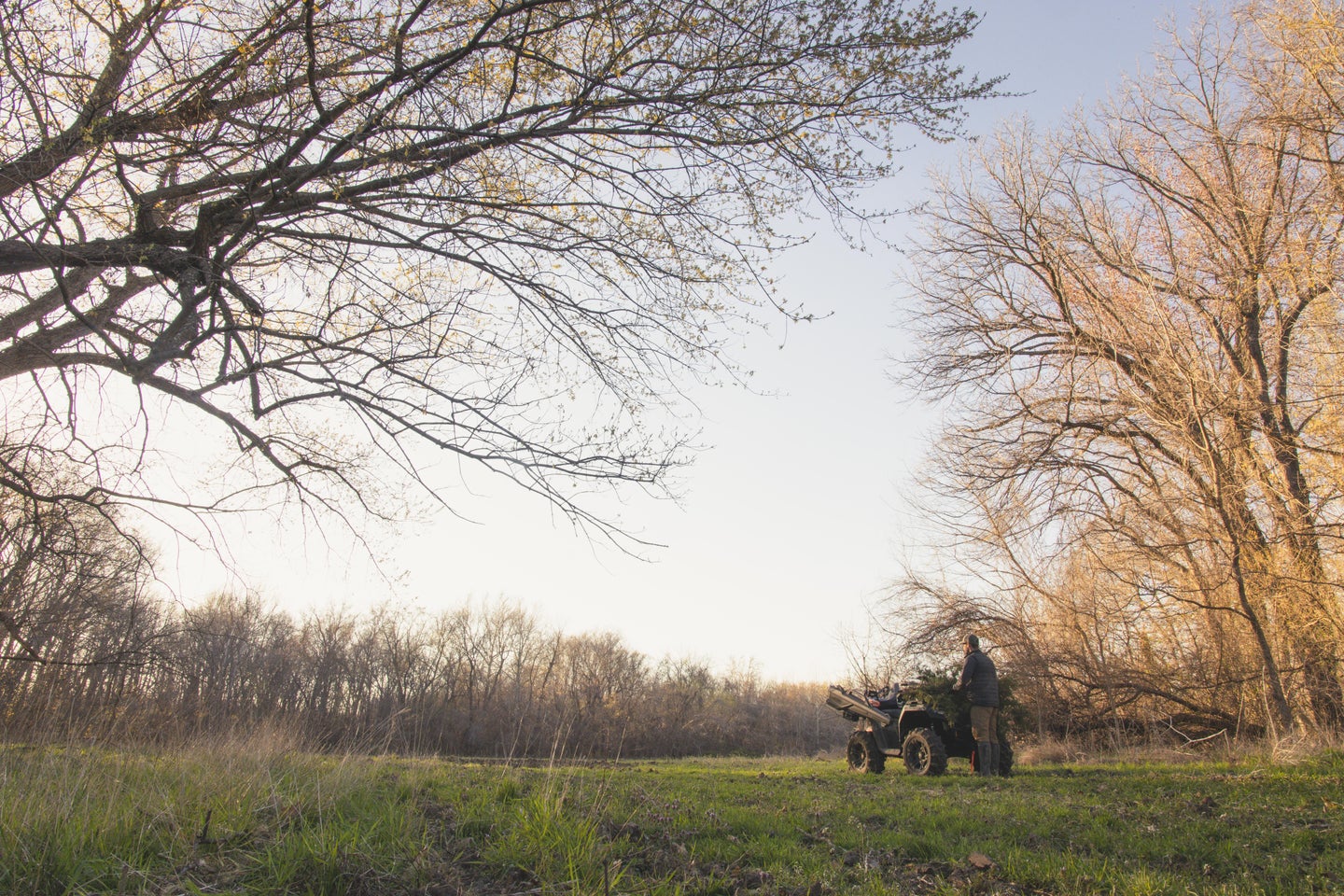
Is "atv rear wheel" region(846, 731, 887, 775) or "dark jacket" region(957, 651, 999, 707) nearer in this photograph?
"dark jacket" region(957, 651, 999, 707)

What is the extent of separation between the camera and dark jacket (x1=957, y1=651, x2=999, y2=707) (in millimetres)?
11664

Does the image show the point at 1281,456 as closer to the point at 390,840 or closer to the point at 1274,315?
the point at 1274,315

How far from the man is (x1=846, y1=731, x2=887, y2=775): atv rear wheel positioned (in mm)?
1851

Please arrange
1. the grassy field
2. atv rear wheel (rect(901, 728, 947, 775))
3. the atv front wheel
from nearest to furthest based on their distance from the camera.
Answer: the grassy field < atv rear wheel (rect(901, 728, 947, 775)) < the atv front wheel

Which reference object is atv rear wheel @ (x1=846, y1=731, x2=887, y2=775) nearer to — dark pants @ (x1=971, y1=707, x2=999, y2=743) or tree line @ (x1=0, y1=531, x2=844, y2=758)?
dark pants @ (x1=971, y1=707, x2=999, y2=743)

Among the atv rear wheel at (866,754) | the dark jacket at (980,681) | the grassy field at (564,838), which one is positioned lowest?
the atv rear wheel at (866,754)

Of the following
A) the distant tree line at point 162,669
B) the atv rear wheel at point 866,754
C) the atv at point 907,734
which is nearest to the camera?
the distant tree line at point 162,669

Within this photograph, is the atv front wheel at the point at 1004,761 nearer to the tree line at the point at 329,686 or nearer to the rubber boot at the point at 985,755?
the rubber boot at the point at 985,755

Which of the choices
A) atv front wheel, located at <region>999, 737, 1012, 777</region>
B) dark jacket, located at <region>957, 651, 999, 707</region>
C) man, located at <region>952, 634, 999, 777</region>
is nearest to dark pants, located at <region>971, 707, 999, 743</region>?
man, located at <region>952, 634, 999, 777</region>

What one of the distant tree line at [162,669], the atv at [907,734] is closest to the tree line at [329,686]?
the distant tree line at [162,669]

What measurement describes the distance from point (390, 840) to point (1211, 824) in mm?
6240

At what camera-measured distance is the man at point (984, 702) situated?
1168 cm

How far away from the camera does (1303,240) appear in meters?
12.9

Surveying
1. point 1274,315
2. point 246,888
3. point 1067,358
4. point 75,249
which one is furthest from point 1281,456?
point 75,249
